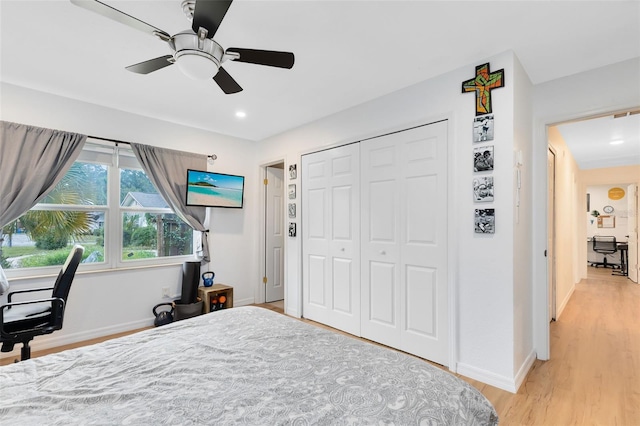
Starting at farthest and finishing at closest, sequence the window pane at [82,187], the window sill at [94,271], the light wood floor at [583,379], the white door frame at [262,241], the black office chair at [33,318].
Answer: the white door frame at [262,241] < the window pane at [82,187] < the window sill at [94,271] < the black office chair at [33,318] < the light wood floor at [583,379]

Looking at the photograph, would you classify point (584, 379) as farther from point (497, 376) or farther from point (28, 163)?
point (28, 163)

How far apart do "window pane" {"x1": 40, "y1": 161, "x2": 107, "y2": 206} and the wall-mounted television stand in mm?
889

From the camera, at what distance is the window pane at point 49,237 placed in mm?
2850

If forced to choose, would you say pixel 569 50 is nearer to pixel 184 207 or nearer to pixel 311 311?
pixel 311 311

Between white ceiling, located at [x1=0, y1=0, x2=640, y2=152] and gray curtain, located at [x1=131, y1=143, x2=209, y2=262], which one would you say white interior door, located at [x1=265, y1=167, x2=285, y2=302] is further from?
→ white ceiling, located at [x1=0, y1=0, x2=640, y2=152]

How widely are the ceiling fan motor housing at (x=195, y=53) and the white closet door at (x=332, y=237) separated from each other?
1.84m

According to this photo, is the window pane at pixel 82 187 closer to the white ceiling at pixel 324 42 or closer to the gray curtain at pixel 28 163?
the gray curtain at pixel 28 163

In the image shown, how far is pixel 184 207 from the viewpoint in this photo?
3791 millimetres

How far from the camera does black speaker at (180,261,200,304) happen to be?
11.9 feet

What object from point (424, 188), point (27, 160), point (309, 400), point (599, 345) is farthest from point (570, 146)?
point (27, 160)

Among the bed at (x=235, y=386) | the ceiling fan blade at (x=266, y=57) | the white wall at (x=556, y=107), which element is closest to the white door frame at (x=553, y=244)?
the white wall at (x=556, y=107)

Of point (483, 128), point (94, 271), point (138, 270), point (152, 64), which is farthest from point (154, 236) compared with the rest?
point (483, 128)

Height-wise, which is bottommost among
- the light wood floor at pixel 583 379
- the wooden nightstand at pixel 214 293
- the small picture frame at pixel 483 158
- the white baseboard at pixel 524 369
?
the light wood floor at pixel 583 379

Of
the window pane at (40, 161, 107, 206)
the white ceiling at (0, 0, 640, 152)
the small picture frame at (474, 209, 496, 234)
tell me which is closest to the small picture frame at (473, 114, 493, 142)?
the white ceiling at (0, 0, 640, 152)
